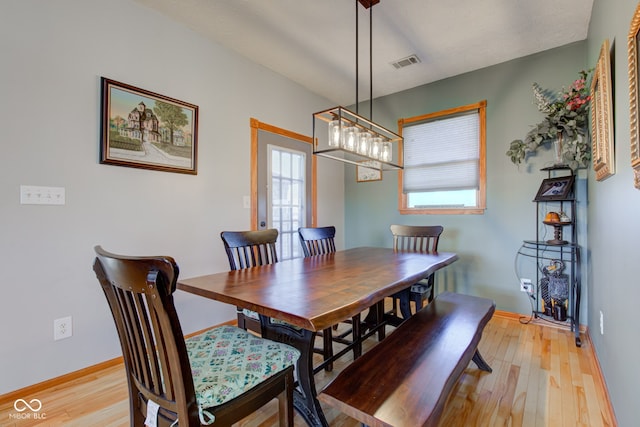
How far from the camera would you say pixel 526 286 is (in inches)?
117

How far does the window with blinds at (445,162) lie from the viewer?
330cm

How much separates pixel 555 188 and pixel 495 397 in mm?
1923

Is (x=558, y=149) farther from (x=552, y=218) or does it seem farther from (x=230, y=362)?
(x=230, y=362)

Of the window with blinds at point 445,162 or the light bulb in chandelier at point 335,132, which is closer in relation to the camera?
the light bulb in chandelier at point 335,132

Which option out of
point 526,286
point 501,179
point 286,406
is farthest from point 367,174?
point 286,406

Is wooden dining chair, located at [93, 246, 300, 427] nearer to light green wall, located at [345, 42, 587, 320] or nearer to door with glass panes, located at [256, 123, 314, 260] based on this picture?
door with glass panes, located at [256, 123, 314, 260]

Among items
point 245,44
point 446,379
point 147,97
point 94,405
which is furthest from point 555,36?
point 94,405

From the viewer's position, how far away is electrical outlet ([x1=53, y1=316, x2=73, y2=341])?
1.88 metres

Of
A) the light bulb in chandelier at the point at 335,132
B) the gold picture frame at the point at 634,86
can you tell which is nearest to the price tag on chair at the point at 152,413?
the light bulb in chandelier at the point at 335,132

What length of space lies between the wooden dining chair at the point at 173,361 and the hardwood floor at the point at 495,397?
577 millimetres

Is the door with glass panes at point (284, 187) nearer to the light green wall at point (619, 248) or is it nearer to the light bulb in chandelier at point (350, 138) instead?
the light bulb in chandelier at point (350, 138)

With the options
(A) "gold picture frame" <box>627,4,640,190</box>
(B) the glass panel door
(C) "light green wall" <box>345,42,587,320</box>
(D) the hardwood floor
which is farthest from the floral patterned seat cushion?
(C) "light green wall" <box>345,42,587,320</box>

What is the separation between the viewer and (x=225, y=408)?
3.34 feet

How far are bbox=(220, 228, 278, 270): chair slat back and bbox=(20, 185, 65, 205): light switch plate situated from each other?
1066mm
